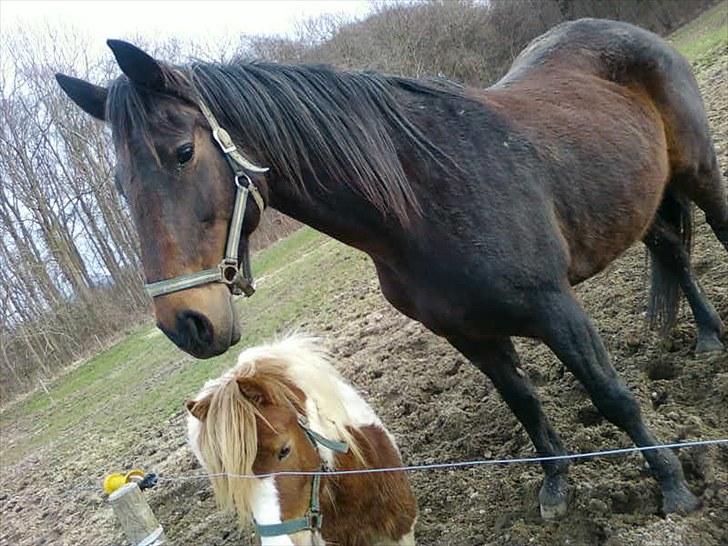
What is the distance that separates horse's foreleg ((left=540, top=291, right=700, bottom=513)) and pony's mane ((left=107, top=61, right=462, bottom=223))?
2.17 ft

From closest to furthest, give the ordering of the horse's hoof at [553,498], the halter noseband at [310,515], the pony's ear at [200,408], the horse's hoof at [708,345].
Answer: the halter noseband at [310,515], the pony's ear at [200,408], the horse's hoof at [553,498], the horse's hoof at [708,345]

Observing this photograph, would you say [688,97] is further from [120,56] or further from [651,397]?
[120,56]

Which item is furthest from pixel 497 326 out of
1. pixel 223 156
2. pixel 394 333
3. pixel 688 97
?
pixel 394 333

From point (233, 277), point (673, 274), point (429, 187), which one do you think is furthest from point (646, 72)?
point (233, 277)

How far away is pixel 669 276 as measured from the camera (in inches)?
134

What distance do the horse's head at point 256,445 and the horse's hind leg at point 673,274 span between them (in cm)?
214

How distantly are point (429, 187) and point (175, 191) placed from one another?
899 mm

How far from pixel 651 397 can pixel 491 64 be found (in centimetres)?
2608

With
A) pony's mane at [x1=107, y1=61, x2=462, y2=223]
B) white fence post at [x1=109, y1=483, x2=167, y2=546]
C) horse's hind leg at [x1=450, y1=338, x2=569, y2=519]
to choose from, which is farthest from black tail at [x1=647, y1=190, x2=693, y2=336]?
white fence post at [x1=109, y1=483, x2=167, y2=546]

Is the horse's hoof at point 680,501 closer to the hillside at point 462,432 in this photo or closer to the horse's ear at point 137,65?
the hillside at point 462,432

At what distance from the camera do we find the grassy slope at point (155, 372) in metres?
8.03

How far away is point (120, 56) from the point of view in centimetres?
170

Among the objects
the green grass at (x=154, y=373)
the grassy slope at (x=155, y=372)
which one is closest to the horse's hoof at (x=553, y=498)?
the green grass at (x=154, y=373)

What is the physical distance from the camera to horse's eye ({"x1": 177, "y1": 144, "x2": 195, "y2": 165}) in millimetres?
1741
